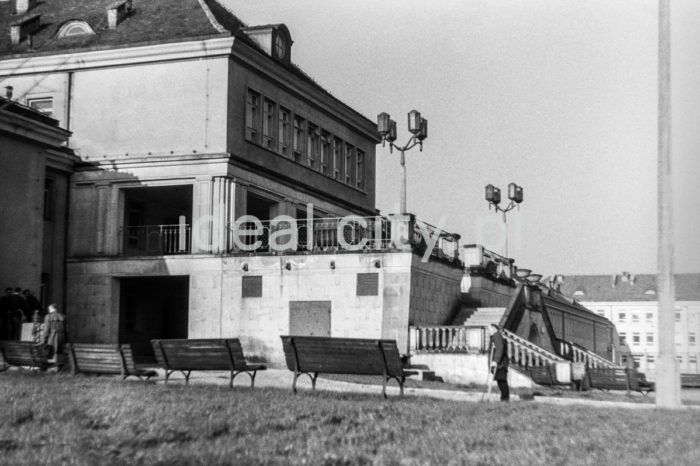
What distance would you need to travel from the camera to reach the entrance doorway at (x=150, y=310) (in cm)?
3922

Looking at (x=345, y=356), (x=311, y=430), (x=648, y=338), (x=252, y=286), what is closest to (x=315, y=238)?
(x=252, y=286)

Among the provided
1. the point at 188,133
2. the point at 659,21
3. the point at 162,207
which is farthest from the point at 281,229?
the point at 659,21

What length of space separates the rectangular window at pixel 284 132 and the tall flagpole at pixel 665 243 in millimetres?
24721

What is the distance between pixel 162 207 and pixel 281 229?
8.03 m

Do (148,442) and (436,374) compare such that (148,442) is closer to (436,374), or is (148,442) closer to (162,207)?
(436,374)

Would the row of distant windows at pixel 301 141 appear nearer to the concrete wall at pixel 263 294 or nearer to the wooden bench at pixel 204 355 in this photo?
the concrete wall at pixel 263 294

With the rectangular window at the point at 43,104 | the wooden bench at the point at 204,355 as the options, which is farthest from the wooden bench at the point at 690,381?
the rectangular window at the point at 43,104

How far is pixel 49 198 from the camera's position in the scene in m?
36.8

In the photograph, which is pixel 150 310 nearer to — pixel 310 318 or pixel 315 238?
pixel 315 238

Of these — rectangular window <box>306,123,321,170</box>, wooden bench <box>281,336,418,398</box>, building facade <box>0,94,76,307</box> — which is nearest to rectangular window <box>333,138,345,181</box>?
rectangular window <box>306,123,321,170</box>

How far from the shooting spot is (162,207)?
137ft

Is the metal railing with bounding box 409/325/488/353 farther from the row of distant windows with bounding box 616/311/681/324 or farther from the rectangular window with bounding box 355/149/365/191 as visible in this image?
the row of distant windows with bounding box 616/311/681/324

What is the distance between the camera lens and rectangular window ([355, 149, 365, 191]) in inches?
1971

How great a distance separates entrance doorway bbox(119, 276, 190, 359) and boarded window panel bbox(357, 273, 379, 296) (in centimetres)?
880
